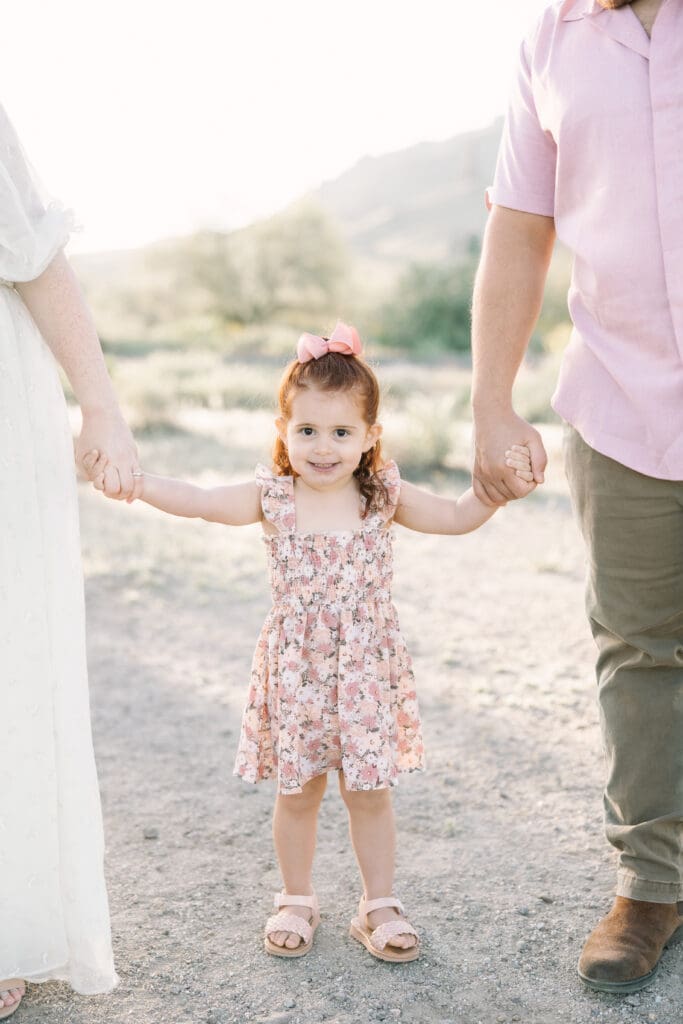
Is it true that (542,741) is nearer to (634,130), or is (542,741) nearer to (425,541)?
(634,130)

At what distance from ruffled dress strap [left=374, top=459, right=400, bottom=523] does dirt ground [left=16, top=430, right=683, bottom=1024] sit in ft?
3.49

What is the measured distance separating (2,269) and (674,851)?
202 cm

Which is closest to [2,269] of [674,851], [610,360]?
[610,360]

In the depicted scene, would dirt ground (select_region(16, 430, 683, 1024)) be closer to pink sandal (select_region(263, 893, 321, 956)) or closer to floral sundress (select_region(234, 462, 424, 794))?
pink sandal (select_region(263, 893, 321, 956))

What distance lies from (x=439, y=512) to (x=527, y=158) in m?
0.84

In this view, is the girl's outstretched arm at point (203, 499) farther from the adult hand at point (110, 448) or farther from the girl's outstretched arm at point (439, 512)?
the girl's outstretched arm at point (439, 512)

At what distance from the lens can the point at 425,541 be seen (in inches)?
294

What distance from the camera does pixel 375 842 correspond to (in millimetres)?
2787

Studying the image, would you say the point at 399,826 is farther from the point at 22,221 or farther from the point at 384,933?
the point at 22,221

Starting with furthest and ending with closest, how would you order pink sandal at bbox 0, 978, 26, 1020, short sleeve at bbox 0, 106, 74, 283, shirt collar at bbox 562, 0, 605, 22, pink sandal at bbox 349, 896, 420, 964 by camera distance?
pink sandal at bbox 349, 896, 420, 964 → pink sandal at bbox 0, 978, 26, 1020 → shirt collar at bbox 562, 0, 605, 22 → short sleeve at bbox 0, 106, 74, 283

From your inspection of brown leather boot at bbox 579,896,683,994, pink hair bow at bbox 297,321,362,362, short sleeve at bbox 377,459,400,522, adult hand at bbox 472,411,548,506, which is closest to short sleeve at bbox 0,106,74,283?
pink hair bow at bbox 297,321,362,362

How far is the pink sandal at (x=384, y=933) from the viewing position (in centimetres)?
272

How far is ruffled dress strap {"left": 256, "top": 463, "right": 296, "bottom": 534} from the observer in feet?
8.83

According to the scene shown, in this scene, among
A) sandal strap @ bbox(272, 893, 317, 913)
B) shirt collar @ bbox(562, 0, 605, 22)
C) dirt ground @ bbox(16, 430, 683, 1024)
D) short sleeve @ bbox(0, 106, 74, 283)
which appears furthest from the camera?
sandal strap @ bbox(272, 893, 317, 913)
